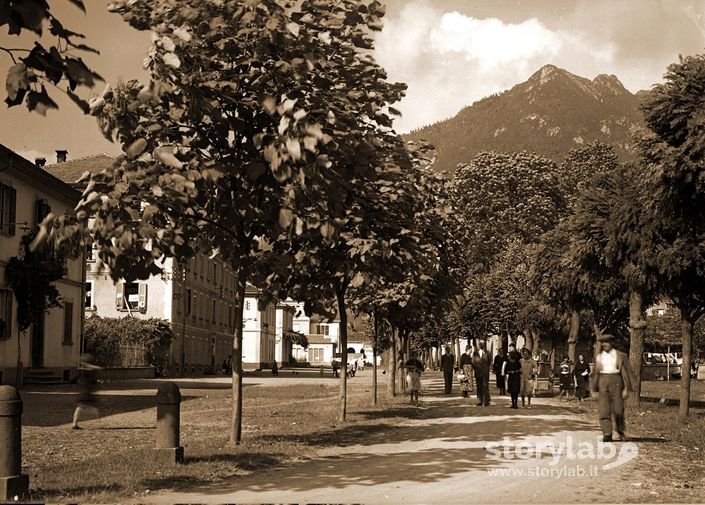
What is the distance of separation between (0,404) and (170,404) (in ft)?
8.97

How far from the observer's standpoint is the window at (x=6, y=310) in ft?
115

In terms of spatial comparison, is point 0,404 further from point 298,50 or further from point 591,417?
point 591,417

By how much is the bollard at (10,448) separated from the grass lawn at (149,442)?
254 millimetres

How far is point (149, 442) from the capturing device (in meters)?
15.3

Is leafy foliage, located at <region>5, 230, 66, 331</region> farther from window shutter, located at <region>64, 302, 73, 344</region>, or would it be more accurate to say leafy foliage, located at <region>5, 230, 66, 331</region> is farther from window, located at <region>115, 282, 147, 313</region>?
window, located at <region>115, 282, 147, 313</region>

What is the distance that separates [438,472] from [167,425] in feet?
11.1

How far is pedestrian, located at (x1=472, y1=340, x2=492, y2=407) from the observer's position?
27.2 m

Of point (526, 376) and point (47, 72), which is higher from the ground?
point (47, 72)

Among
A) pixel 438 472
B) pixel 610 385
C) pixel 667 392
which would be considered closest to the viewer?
pixel 438 472

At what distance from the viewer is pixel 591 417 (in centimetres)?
2300

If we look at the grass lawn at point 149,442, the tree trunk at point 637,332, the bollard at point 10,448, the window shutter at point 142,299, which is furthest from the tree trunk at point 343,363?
the window shutter at point 142,299

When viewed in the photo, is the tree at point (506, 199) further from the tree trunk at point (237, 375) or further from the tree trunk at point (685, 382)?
the tree trunk at point (237, 375)

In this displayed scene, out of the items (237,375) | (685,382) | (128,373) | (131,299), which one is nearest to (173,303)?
Result: (131,299)

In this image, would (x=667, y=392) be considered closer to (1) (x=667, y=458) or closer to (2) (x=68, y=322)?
(2) (x=68, y=322)
